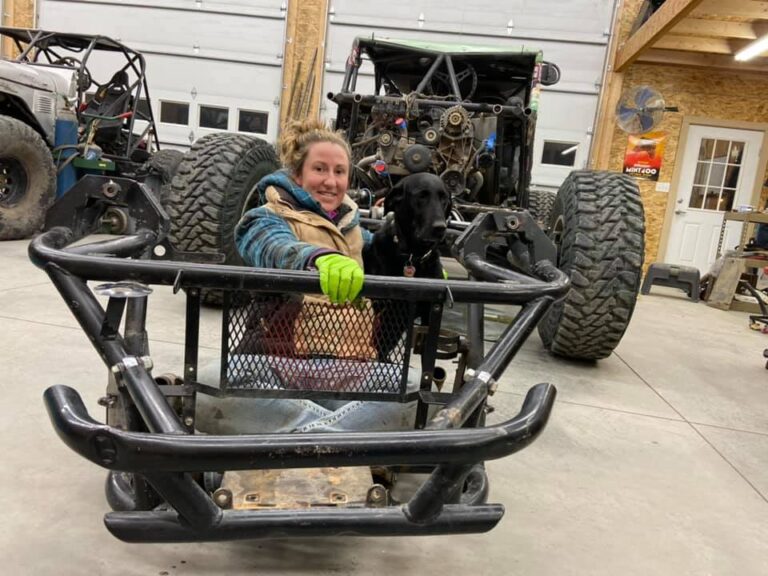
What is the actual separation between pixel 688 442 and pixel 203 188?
2552 mm

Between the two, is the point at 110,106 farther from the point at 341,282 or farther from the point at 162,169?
the point at 341,282

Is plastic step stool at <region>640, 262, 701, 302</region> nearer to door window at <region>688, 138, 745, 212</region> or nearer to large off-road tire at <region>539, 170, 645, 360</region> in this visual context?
door window at <region>688, 138, 745, 212</region>

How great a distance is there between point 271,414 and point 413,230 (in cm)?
66

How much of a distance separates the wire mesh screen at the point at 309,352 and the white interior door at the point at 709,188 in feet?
27.8

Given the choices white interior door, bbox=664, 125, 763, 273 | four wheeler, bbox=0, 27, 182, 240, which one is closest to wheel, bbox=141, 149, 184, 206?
four wheeler, bbox=0, 27, 182, 240

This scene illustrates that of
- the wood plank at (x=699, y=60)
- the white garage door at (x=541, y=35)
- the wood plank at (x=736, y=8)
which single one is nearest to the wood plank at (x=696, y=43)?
the wood plank at (x=699, y=60)

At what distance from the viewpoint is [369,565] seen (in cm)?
136

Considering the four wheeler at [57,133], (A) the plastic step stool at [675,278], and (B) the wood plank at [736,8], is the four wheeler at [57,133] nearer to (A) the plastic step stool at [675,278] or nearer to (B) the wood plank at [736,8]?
(A) the plastic step stool at [675,278]

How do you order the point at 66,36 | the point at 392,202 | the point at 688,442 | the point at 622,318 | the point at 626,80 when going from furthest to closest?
the point at 626,80
the point at 66,36
the point at 622,318
the point at 688,442
the point at 392,202

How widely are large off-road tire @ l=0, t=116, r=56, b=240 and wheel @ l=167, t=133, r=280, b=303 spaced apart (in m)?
2.76

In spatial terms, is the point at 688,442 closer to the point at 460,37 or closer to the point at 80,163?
the point at 80,163

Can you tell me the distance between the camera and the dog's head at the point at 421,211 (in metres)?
1.68

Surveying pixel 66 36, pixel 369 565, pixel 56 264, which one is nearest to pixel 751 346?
pixel 369 565

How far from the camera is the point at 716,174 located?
8.72m
